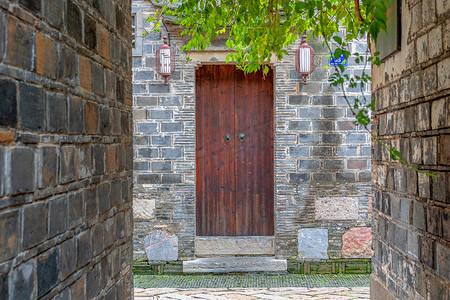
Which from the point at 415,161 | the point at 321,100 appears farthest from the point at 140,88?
the point at 415,161

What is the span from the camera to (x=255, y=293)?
518 cm

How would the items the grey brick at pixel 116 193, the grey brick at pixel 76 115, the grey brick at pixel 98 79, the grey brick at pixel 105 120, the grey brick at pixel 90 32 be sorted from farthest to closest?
the grey brick at pixel 116 193 → the grey brick at pixel 105 120 → the grey brick at pixel 98 79 → the grey brick at pixel 90 32 → the grey brick at pixel 76 115

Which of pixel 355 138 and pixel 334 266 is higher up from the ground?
pixel 355 138

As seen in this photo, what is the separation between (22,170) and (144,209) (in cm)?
467

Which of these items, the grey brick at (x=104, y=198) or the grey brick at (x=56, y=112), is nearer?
the grey brick at (x=56, y=112)

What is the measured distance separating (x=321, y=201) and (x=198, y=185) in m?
1.69

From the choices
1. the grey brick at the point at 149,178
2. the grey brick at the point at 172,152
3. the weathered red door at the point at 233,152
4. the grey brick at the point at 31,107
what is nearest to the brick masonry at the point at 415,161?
the grey brick at the point at 31,107

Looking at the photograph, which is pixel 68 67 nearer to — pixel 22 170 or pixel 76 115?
pixel 76 115

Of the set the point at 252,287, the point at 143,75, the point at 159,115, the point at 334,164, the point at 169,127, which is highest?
the point at 143,75

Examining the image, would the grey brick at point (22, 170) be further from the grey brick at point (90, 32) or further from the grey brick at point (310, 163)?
the grey brick at point (310, 163)

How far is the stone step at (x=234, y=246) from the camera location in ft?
20.4

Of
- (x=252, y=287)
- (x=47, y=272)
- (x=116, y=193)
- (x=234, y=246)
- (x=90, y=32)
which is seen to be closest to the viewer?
(x=47, y=272)

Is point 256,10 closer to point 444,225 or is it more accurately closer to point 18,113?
point 444,225

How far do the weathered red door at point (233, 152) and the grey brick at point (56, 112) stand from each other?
454cm
